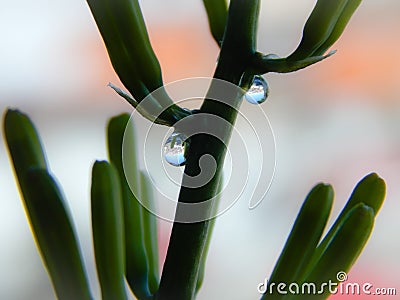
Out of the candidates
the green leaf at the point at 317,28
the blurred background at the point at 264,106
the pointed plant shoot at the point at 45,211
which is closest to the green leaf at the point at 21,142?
the pointed plant shoot at the point at 45,211

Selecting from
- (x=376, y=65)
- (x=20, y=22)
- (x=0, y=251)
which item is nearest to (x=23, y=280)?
(x=0, y=251)

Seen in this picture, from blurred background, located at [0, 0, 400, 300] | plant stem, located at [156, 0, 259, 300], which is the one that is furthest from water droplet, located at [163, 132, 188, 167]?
blurred background, located at [0, 0, 400, 300]

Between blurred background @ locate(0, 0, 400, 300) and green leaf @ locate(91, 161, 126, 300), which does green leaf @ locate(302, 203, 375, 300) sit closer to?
green leaf @ locate(91, 161, 126, 300)

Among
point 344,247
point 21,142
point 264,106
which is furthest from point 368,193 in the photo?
point 264,106

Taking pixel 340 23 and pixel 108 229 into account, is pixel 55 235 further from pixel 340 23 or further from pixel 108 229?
pixel 340 23

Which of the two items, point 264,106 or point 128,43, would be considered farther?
point 264,106

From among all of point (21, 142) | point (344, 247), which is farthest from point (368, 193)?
point (21, 142)

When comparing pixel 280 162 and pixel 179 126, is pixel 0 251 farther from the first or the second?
pixel 179 126
